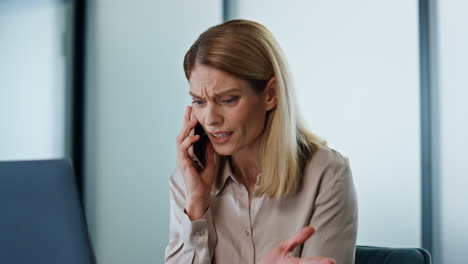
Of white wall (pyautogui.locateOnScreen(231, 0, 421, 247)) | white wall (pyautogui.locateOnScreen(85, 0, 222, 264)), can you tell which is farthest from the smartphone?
white wall (pyautogui.locateOnScreen(231, 0, 421, 247))

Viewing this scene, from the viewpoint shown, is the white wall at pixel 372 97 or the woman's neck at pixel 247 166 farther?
the white wall at pixel 372 97

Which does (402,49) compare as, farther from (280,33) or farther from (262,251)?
(262,251)

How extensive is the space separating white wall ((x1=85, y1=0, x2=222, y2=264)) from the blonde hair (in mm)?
1448

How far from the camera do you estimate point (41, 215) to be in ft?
2.69

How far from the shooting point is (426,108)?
3359 millimetres

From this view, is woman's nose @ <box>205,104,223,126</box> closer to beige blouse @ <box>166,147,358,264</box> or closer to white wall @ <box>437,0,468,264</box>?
beige blouse @ <box>166,147,358,264</box>

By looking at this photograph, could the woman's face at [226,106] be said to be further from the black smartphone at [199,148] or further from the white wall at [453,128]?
the white wall at [453,128]

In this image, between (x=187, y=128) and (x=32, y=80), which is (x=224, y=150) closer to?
(x=187, y=128)

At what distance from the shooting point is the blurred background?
2.96 m

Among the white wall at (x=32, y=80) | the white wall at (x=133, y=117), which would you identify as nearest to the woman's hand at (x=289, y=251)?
the white wall at (x=32, y=80)

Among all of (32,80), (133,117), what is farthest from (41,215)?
(133,117)

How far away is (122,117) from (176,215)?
5.01 ft

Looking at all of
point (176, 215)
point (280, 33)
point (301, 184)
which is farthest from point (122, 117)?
point (301, 184)

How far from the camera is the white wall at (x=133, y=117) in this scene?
3029 mm
